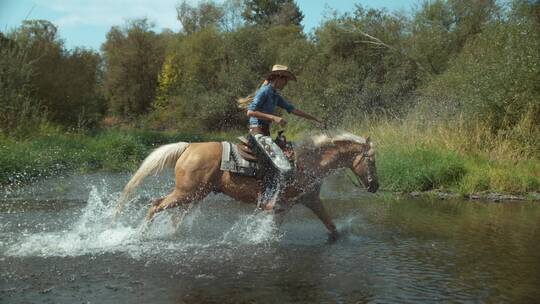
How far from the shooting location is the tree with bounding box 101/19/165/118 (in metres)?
47.8

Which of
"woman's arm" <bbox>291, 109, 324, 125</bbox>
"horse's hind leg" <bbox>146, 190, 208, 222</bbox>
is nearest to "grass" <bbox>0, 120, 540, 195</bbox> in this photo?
"woman's arm" <bbox>291, 109, 324, 125</bbox>

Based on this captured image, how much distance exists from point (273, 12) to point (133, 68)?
32.3 m

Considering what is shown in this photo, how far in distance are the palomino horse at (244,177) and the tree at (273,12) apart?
65416 mm

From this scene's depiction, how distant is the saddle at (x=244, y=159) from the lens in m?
7.34

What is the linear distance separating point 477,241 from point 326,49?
3027cm

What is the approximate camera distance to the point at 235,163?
7.36m

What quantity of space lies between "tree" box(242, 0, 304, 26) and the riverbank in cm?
5716

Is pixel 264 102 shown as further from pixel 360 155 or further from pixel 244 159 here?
pixel 360 155

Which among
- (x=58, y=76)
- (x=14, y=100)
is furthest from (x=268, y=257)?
(x=58, y=76)

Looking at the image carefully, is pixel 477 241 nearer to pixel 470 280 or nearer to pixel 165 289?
pixel 470 280

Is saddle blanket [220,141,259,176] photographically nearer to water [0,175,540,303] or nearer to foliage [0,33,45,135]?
water [0,175,540,303]

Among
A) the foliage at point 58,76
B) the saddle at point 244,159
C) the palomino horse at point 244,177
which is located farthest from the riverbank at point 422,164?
the foliage at point 58,76

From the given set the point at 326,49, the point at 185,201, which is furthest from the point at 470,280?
the point at 326,49

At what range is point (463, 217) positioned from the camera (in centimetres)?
964
